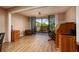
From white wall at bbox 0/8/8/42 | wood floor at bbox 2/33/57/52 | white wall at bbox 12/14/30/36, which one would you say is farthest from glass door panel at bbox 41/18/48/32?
wood floor at bbox 2/33/57/52

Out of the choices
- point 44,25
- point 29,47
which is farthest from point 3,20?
point 44,25

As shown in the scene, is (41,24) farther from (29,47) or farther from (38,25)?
(29,47)

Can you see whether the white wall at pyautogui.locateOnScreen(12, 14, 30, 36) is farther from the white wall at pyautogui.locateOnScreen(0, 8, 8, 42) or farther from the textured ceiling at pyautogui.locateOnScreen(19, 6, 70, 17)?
the white wall at pyautogui.locateOnScreen(0, 8, 8, 42)

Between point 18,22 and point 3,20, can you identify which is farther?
point 18,22

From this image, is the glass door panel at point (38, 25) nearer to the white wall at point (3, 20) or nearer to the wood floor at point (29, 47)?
the white wall at point (3, 20)

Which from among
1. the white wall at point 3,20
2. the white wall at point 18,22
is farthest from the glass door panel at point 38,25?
the white wall at point 3,20

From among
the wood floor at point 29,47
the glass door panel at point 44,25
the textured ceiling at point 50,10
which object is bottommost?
the wood floor at point 29,47

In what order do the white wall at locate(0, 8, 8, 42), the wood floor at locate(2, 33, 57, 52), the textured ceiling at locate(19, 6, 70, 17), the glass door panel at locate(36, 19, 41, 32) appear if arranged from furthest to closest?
the glass door panel at locate(36, 19, 41, 32)
the textured ceiling at locate(19, 6, 70, 17)
the white wall at locate(0, 8, 8, 42)
the wood floor at locate(2, 33, 57, 52)

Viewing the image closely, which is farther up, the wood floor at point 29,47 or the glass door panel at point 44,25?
the glass door panel at point 44,25

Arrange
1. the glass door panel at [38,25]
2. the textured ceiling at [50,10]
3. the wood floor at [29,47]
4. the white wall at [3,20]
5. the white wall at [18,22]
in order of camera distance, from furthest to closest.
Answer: the glass door panel at [38,25]
the white wall at [18,22]
the textured ceiling at [50,10]
the white wall at [3,20]
the wood floor at [29,47]
